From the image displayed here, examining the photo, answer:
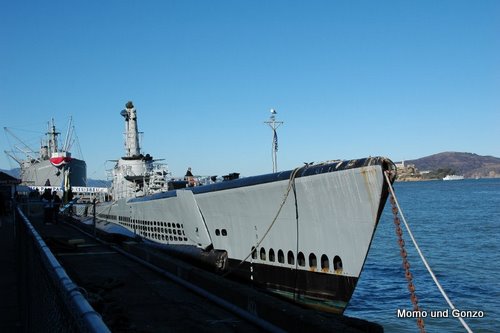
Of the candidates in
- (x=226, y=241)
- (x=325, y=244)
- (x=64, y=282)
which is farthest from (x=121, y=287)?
(x=64, y=282)

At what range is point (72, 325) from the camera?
2639mm

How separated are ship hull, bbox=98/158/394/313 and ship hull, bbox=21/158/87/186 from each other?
58.9 metres

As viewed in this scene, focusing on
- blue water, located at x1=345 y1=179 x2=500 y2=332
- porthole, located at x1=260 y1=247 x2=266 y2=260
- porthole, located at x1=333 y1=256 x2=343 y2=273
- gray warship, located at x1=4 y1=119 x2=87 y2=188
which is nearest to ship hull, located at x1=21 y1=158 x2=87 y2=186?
gray warship, located at x1=4 y1=119 x2=87 y2=188

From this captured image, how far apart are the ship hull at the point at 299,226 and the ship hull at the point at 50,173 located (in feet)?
193

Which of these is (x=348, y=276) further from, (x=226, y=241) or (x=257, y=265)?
(x=226, y=241)

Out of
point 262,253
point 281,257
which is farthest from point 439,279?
point 281,257

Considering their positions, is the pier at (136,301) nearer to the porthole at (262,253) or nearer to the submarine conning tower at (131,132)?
the porthole at (262,253)

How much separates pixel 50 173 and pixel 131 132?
155ft

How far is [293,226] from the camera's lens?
12.2 meters

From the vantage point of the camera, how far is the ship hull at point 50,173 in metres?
72.4

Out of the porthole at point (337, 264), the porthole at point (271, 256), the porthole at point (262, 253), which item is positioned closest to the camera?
the porthole at point (337, 264)

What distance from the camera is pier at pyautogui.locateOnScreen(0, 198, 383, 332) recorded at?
144 inches

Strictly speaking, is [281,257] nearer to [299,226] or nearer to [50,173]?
[299,226]

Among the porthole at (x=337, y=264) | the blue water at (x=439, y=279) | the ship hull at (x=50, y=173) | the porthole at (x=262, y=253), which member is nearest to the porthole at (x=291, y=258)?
the porthole at (x=262, y=253)
